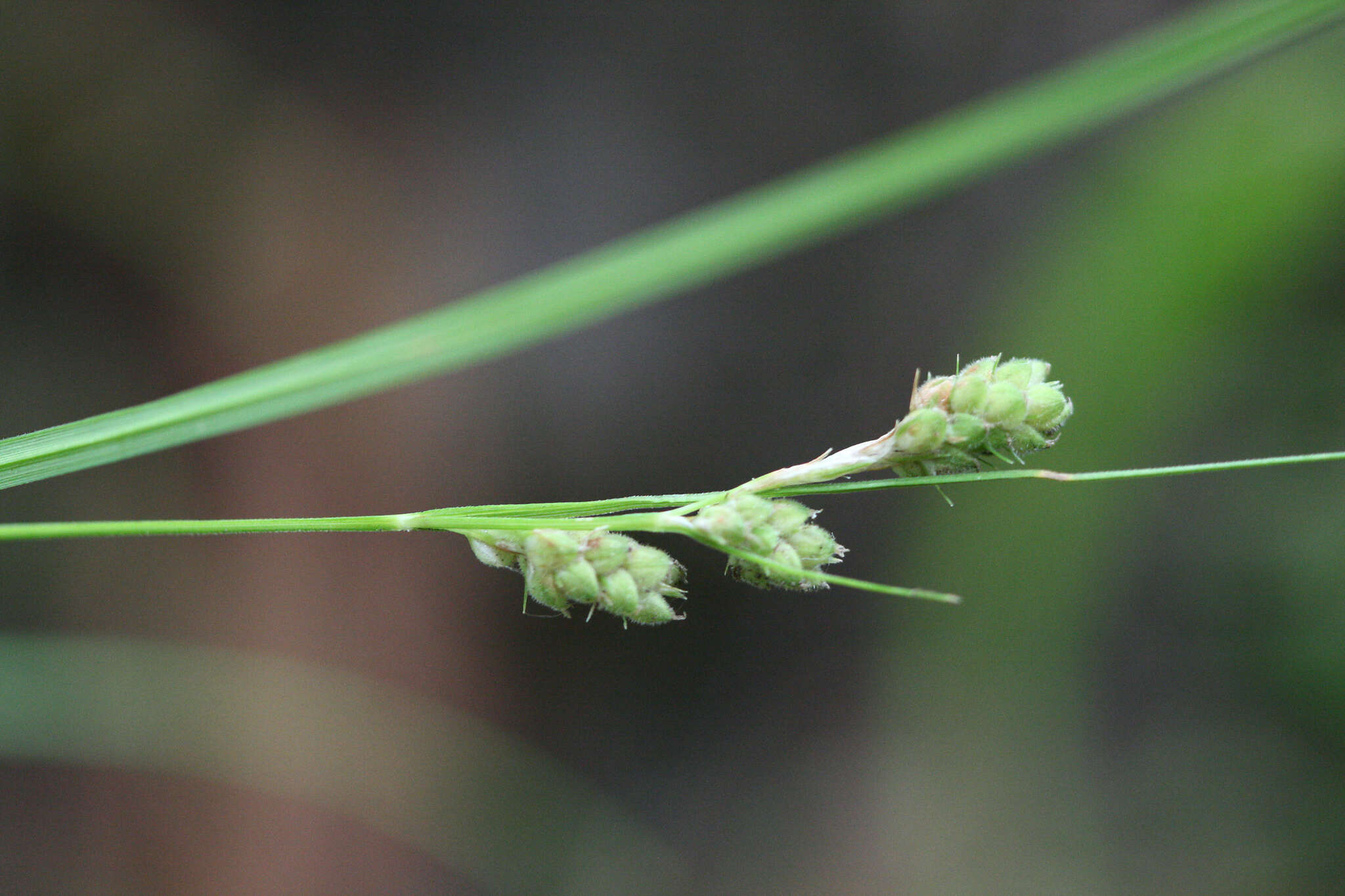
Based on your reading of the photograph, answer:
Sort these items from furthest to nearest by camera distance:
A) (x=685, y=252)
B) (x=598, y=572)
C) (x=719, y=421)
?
(x=719, y=421) < (x=685, y=252) < (x=598, y=572)

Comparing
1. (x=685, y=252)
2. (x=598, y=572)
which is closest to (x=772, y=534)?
(x=598, y=572)

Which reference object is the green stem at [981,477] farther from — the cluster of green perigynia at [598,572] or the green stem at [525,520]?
the cluster of green perigynia at [598,572]

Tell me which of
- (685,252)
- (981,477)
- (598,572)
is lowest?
(598,572)

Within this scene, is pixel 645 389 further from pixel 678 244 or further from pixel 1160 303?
pixel 1160 303

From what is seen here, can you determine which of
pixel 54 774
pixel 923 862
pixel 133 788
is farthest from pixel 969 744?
pixel 54 774

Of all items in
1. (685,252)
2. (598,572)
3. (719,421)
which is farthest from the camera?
(719,421)

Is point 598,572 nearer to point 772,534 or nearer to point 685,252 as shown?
point 772,534

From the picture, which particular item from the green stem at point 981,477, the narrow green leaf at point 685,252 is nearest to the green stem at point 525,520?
the green stem at point 981,477
